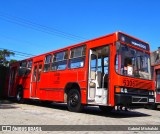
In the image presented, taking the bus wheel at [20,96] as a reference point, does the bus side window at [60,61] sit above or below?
above

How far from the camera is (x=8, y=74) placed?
21000 millimetres

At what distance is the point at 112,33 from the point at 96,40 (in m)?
0.97

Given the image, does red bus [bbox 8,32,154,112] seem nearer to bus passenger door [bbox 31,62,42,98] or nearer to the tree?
bus passenger door [bbox 31,62,42,98]

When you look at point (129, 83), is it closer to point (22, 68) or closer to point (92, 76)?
point (92, 76)

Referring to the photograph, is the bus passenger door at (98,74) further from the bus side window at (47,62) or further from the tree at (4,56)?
the tree at (4,56)

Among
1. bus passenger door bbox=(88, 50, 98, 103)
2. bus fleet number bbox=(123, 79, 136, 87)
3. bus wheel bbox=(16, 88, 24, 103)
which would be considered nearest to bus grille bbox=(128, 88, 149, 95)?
bus fleet number bbox=(123, 79, 136, 87)

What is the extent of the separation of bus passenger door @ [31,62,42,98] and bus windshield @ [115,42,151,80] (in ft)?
20.5

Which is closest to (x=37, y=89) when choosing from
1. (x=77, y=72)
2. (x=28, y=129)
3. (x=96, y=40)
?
(x=77, y=72)

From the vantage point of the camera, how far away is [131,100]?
10867 mm

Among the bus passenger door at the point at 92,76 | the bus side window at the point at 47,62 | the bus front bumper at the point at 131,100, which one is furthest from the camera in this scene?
the bus side window at the point at 47,62

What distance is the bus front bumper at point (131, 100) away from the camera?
10547mm

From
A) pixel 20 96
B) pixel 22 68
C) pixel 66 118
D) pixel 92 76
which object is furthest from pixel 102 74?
pixel 22 68

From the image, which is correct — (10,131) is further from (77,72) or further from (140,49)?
(140,49)

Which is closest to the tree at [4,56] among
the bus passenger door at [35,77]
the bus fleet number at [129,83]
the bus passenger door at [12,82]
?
the bus passenger door at [12,82]
